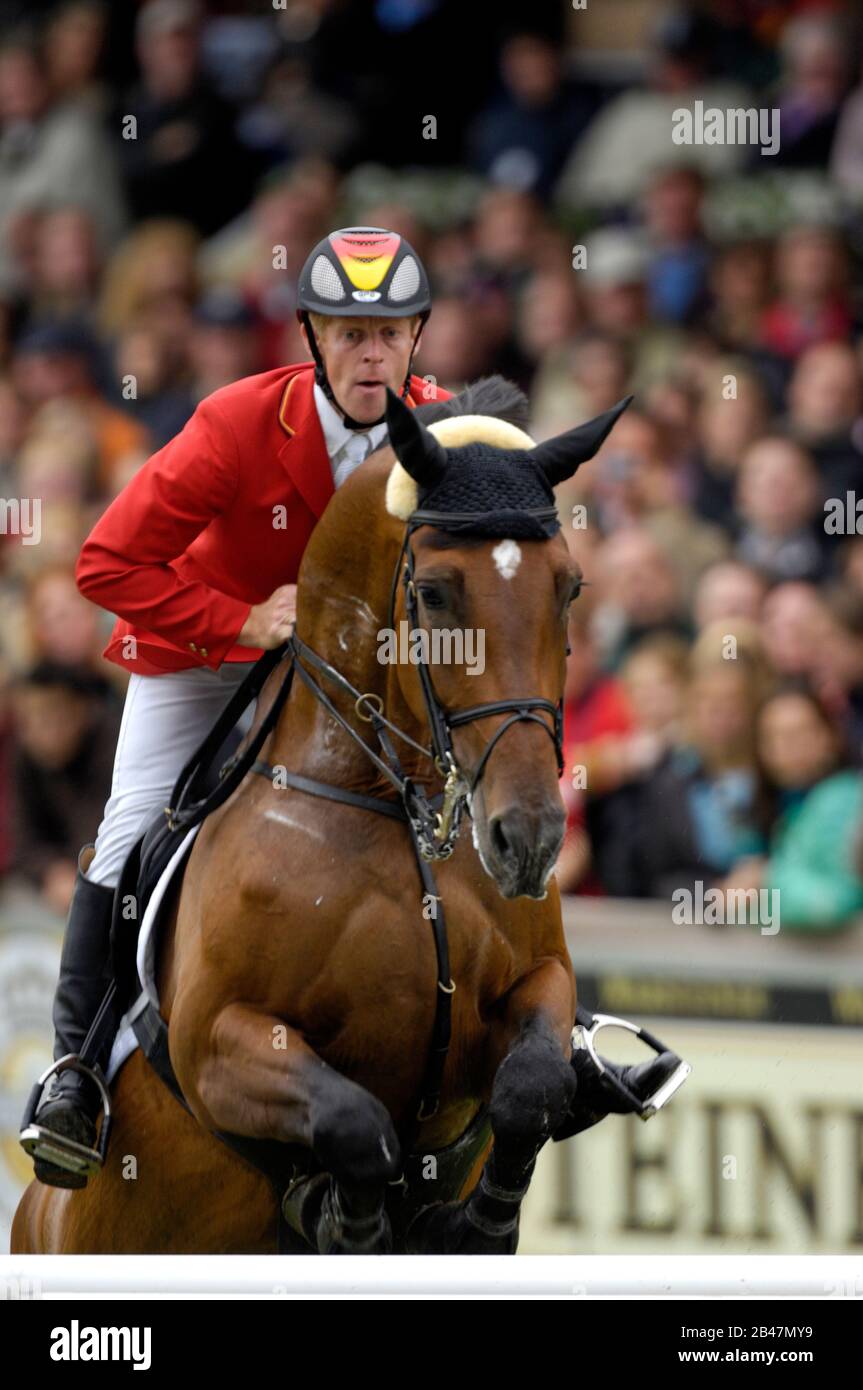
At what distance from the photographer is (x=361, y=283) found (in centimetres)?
462

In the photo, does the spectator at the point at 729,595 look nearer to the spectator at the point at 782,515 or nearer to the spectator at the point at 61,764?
the spectator at the point at 782,515

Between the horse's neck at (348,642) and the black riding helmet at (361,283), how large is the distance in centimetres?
37

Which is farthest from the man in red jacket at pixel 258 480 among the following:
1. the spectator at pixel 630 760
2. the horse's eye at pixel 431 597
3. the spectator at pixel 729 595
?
the spectator at pixel 729 595

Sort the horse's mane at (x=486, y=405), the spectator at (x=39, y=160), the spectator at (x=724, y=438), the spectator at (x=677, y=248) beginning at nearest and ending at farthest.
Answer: the horse's mane at (x=486, y=405) < the spectator at (x=724, y=438) < the spectator at (x=677, y=248) < the spectator at (x=39, y=160)

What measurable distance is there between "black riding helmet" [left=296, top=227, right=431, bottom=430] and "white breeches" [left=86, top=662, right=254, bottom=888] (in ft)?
2.37

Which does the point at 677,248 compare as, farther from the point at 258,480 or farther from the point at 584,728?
the point at 258,480

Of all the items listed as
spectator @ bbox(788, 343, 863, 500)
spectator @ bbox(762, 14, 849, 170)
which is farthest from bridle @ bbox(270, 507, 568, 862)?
spectator @ bbox(762, 14, 849, 170)

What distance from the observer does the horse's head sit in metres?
3.91

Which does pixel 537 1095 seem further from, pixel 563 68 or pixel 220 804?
pixel 563 68

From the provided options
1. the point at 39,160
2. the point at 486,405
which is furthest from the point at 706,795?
the point at 39,160

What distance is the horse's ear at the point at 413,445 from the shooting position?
409 centimetres

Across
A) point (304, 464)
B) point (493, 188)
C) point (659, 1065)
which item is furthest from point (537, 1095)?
point (493, 188)

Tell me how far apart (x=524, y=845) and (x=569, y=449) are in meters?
0.80
